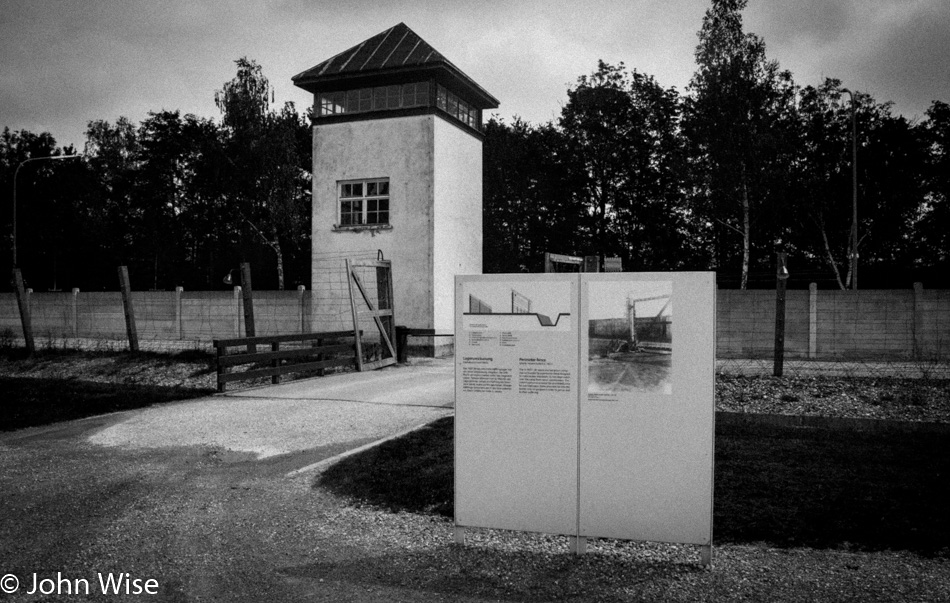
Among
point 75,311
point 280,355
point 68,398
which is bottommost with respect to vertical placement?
point 68,398

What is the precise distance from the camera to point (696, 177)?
116ft

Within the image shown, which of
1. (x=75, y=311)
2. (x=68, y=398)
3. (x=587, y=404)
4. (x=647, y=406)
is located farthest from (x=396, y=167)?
(x=647, y=406)

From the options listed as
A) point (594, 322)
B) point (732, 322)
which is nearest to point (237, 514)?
point (594, 322)

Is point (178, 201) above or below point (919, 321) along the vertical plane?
above

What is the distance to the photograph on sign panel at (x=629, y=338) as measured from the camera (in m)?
4.69

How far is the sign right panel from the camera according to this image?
467 cm

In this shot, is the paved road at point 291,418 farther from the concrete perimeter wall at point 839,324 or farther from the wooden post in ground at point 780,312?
the concrete perimeter wall at point 839,324

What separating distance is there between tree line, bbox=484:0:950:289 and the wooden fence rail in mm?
22211

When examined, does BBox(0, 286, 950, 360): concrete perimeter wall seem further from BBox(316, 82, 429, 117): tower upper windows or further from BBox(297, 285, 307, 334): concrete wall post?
BBox(316, 82, 429, 117): tower upper windows

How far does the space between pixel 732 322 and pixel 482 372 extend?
58.5 ft

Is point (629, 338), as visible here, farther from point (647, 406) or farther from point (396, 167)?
point (396, 167)

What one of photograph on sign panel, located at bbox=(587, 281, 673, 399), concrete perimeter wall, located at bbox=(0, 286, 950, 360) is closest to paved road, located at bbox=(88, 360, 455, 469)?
photograph on sign panel, located at bbox=(587, 281, 673, 399)

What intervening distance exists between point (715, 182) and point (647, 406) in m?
32.0

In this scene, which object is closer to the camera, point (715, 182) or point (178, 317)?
point (178, 317)
